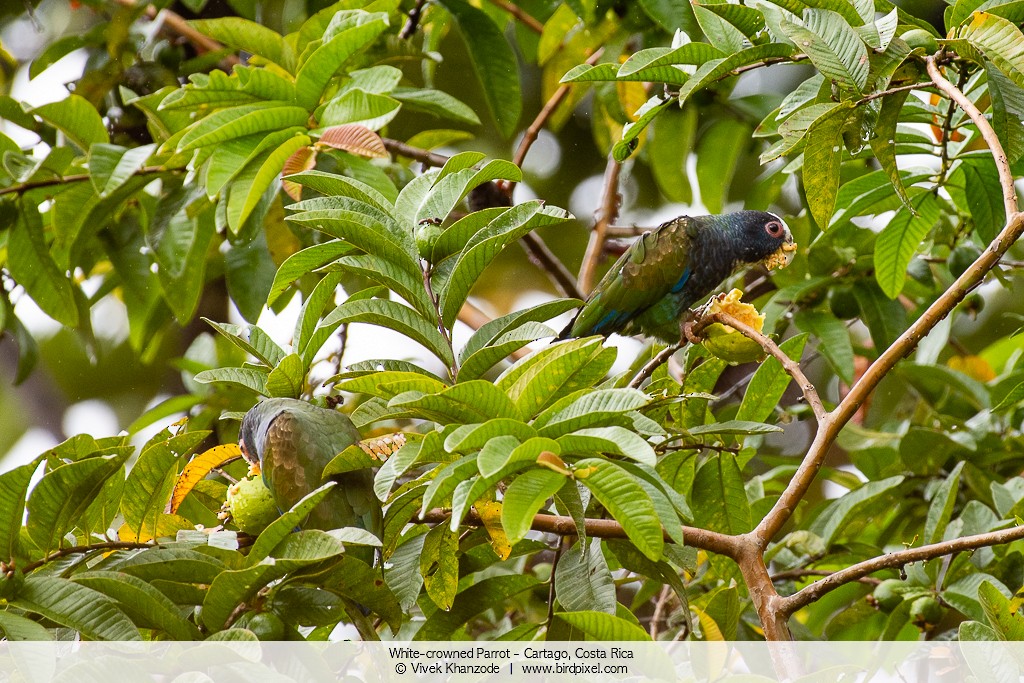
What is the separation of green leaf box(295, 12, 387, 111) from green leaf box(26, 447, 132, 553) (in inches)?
43.5

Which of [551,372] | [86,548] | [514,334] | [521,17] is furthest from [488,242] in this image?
[521,17]

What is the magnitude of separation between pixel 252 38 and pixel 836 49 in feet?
4.69

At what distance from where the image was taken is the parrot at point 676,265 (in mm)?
2227

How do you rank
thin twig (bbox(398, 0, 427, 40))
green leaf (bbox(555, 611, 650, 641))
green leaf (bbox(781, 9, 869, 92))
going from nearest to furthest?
green leaf (bbox(555, 611, 650, 641)) → green leaf (bbox(781, 9, 869, 92)) → thin twig (bbox(398, 0, 427, 40))

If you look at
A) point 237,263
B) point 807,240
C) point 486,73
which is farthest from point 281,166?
point 807,240

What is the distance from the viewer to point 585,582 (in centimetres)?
149

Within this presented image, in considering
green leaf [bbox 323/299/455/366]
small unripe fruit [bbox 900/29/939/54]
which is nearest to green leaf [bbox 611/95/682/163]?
small unripe fruit [bbox 900/29/939/54]

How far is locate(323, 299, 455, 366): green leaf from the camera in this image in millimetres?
1422

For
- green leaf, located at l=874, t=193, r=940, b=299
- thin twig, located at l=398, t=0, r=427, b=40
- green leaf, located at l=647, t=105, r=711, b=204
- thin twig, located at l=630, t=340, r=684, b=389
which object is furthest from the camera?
green leaf, located at l=647, t=105, r=711, b=204

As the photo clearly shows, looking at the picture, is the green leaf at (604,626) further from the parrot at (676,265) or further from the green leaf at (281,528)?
the parrot at (676,265)

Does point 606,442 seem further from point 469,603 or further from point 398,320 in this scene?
point 469,603

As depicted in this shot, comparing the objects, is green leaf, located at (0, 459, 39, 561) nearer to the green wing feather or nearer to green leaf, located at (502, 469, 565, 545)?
green leaf, located at (502, 469, 565, 545)

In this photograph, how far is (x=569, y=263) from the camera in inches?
199

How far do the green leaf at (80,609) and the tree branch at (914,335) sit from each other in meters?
0.85
